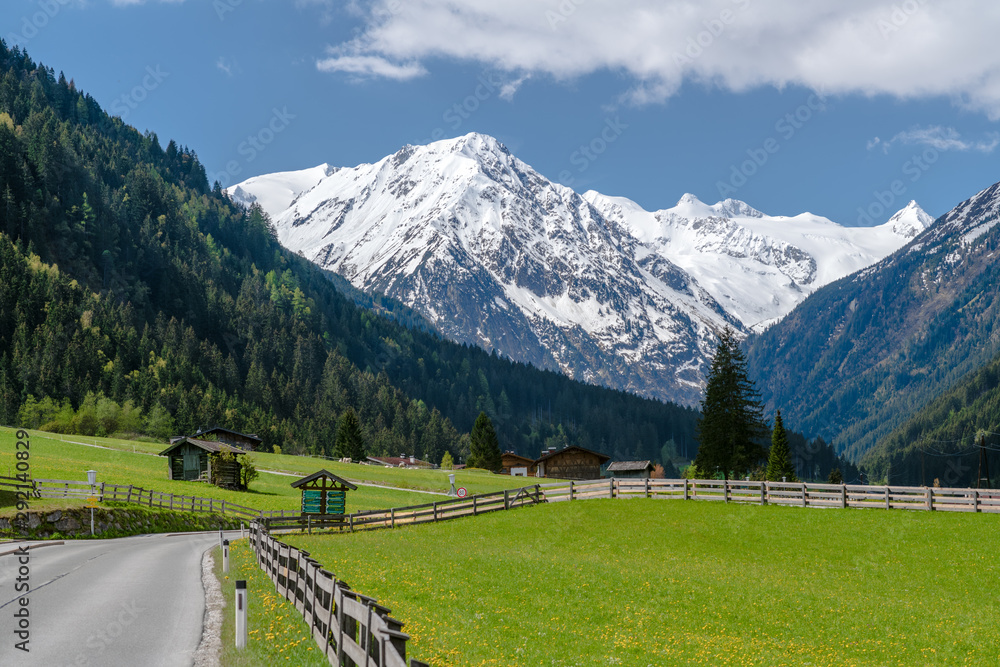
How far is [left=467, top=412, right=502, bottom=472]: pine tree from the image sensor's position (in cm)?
14125

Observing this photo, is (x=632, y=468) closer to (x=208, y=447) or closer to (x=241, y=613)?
(x=208, y=447)

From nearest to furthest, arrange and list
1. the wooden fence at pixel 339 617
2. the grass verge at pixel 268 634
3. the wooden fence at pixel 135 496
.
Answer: the wooden fence at pixel 339 617 < the grass verge at pixel 268 634 < the wooden fence at pixel 135 496

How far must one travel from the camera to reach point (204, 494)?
71375 millimetres

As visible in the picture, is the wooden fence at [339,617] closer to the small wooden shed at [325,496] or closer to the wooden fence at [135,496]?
the wooden fence at [135,496]

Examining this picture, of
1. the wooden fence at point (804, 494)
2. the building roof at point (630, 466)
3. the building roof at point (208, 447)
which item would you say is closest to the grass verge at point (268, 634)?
the wooden fence at point (804, 494)

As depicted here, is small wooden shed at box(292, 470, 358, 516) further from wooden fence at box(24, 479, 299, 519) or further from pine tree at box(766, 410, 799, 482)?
pine tree at box(766, 410, 799, 482)

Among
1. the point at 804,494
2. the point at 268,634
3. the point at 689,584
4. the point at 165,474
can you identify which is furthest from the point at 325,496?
the point at 165,474

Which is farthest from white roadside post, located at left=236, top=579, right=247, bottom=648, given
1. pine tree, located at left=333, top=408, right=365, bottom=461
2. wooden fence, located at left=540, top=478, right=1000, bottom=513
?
pine tree, located at left=333, top=408, right=365, bottom=461

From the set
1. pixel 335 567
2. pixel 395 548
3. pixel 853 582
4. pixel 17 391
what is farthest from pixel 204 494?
pixel 17 391

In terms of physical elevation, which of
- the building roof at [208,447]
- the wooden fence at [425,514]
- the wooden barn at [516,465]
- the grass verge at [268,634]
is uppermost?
the building roof at [208,447]

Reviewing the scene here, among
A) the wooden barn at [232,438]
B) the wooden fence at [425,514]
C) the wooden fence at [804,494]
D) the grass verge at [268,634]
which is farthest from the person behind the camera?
the wooden barn at [232,438]

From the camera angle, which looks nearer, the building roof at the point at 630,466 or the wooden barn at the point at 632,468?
the wooden barn at the point at 632,468

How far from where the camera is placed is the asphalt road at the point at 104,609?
49.5 ft

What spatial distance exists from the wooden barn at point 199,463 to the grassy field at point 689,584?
4379cm
